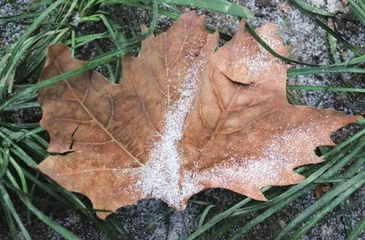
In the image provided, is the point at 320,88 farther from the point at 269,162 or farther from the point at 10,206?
the point at 10,206

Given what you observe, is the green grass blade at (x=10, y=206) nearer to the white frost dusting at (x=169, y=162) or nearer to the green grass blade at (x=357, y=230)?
the white frost dusting at (x=169, y=162)

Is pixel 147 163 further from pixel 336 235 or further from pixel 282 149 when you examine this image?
pixel 336 235

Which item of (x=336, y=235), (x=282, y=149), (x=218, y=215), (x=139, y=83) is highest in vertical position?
(x=139, y=83)

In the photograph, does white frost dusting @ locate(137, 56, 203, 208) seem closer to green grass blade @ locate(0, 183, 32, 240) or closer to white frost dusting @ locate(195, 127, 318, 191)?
white frost dusting @ locate(195, 127, 318, 191)

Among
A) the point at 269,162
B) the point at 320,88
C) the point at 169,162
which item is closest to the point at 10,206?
the point at 169,162

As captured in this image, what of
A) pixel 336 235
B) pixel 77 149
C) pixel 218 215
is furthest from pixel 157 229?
pixel 336 235

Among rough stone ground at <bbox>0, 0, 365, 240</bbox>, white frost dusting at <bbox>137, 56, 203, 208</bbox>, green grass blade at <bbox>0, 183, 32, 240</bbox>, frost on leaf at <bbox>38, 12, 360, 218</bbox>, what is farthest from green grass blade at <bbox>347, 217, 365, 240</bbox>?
green grass blade at <bbox>0, 183, 32, 240</bbox>

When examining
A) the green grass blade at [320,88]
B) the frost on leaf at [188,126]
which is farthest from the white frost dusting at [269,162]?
the green grass blade at [320,88]
